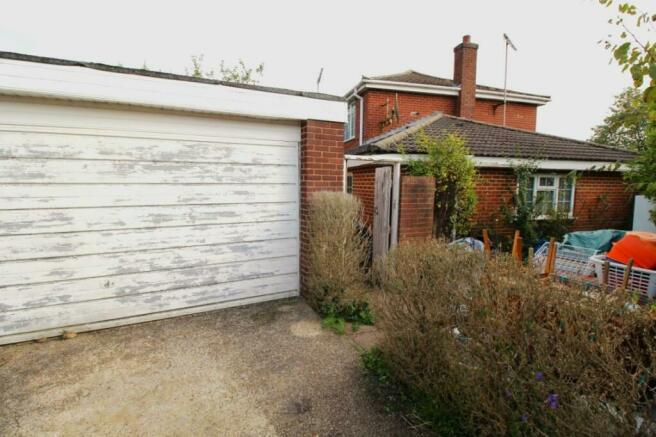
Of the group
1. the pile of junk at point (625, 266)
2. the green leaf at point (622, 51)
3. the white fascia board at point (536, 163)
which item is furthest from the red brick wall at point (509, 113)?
the green leaf at point (622, 51)

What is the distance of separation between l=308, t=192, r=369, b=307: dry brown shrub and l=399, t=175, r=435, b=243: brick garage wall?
1.12 meters

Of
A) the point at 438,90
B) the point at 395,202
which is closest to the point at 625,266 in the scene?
the point at 395,202

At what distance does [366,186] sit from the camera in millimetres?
8484

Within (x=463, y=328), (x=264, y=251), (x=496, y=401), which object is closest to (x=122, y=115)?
(x=264, y=251)

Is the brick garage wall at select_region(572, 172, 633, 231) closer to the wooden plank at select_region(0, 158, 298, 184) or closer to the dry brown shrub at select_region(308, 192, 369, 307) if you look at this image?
the dry brown shrub at select_region(308, 192, 369, 307)

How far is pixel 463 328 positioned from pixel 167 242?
346cm

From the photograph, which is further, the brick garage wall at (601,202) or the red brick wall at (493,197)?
the brick garage wall at (601,202)

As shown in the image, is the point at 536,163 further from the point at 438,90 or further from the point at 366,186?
the point at 438,90

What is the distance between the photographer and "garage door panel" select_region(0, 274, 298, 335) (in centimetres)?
346

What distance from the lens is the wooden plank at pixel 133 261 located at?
3.42m

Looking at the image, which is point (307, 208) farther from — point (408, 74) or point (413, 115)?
point (408, 74)

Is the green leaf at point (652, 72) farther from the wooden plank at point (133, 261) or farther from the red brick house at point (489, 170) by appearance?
the wooden plank at point (133, 261)

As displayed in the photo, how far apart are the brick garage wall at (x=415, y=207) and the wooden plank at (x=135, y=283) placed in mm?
1761

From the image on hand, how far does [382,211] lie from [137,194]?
344cm
